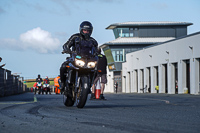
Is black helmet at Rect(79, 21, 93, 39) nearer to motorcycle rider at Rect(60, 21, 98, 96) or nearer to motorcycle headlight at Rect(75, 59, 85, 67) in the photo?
motorcycle rider at Rect(60, 21, 98, 96)

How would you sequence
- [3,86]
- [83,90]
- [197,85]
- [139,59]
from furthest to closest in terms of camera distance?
1. [139,59]
2. [197,85]
3. [3,86]
4. [83,90]

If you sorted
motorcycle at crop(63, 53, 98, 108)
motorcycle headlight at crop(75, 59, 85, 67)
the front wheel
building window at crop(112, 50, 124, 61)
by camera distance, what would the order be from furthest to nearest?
building window at crop(112, 50, 124, 61) → motorcycle headlight at crop(75, 59, 85, 67) → motorcycle at crop(63, 53, 98, 108) → the front wheel

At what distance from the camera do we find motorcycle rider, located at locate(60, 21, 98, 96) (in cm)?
1120

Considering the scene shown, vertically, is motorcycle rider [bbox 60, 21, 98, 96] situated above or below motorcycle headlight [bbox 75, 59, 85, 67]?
above

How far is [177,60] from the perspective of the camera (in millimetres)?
46594

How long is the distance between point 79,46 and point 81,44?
73 millimetres

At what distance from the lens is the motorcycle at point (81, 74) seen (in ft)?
34.9

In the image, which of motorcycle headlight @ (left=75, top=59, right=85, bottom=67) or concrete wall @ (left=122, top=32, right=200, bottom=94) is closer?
motorcycle headlight @ (left=75, top=59, right=85, bottom=67)

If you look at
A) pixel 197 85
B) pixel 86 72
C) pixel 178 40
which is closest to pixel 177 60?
pixel 178 40

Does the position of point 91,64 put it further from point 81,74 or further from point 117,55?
point 117,55

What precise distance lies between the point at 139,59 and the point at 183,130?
59238mm

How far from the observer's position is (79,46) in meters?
11.2

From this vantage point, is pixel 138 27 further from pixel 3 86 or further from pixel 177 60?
pixel 3 86

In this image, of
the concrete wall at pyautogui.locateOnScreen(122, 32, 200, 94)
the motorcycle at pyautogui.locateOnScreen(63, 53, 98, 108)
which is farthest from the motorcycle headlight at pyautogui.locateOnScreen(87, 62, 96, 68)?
the concrete wall at pyautogui.locateOnScreen(122, 32, 200, 94)
